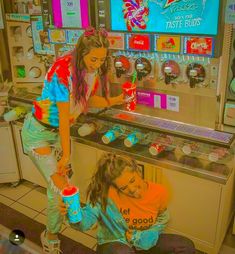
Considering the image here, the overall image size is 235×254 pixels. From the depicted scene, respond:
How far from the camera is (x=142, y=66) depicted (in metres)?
2.01

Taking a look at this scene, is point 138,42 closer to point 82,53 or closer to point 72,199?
point 82,53

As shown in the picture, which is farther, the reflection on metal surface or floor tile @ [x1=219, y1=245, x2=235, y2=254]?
floor tile @ [x1=219, y1=245, x2=235, y2=254]

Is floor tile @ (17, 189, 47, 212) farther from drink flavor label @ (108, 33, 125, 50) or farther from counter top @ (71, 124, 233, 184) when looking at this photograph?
drink flavor label @ (108, 33, 125, 50)

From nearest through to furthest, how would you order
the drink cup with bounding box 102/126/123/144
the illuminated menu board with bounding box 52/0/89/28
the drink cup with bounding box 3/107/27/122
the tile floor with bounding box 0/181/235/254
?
the illuminated menu board with bounding box 52/0/89/28, the drink cup with bounding box 102/126/123/144, the tile floor with bounding box 0/181/235/254, the drink cup with bounding box 3/107/27/122

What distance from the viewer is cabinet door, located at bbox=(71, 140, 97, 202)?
240 cm

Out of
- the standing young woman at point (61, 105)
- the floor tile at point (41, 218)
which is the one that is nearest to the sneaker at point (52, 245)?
the standing young woman at point (61, 105)

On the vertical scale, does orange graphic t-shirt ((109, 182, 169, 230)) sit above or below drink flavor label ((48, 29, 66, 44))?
below

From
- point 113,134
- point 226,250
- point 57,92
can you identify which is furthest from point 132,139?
point 226,250

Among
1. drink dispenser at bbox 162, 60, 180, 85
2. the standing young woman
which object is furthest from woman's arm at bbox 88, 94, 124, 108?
drink dispenser at bbox 162, 60, 180, 85

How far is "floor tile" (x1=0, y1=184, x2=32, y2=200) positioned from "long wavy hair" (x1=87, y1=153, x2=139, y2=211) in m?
1.41

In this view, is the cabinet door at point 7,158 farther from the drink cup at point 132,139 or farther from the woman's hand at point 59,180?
the drink cup at point 132,139

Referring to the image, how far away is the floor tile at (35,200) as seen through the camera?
108 inches

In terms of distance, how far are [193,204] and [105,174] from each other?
0.74 meters

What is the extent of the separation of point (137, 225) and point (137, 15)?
3.78 ft
